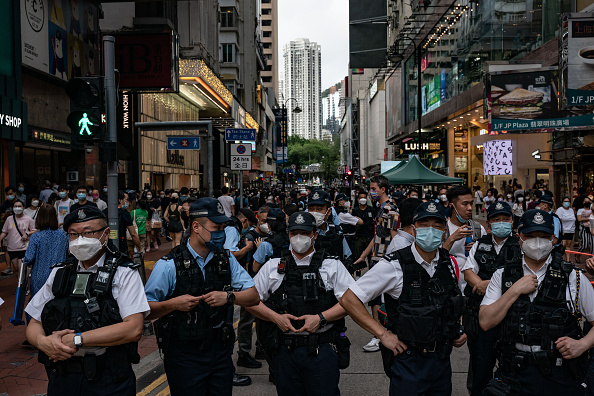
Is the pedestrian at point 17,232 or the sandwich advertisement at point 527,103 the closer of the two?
the pedestrian at point 17,232

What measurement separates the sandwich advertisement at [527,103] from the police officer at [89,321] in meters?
18.6

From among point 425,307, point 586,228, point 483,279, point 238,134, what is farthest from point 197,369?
point 586,228

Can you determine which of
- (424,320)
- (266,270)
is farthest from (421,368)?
(266,270)

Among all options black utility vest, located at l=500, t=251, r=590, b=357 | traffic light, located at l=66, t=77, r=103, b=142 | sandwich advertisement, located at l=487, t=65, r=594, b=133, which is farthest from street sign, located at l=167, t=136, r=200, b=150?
black utility vest, located at l=500, t=251, r=590, b=357

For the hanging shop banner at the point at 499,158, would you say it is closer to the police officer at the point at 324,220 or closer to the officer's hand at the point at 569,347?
the police officer at the point at 324,220

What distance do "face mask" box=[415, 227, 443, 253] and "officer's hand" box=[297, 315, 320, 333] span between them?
950 millimetres

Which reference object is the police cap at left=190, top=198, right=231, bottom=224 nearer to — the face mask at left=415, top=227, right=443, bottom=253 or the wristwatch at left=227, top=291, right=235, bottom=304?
the wristwatch at left=227, top=291, right=235, bottom=304

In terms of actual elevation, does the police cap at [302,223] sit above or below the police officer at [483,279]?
above

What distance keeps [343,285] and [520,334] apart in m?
1.33

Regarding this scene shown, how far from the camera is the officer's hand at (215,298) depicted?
3.85 meters

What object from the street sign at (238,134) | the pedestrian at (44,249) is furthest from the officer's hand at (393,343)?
the street sign at (238,134)

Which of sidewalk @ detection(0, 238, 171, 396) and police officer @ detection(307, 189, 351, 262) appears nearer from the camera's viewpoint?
sidewalk @ detection(0, 238, 171, 396)

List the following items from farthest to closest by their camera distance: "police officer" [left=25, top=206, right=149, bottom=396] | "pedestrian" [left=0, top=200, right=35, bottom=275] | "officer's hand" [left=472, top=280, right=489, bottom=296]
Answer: "pedestrian" [left=0, top=200, right=35, bottom=275]
"officer's hand" [left=472, top=280, right=489, bottom=296]
"police officer" [left=25, top=206, right=149, bottom=396]

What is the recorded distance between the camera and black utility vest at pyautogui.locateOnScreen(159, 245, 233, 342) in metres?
3.91
